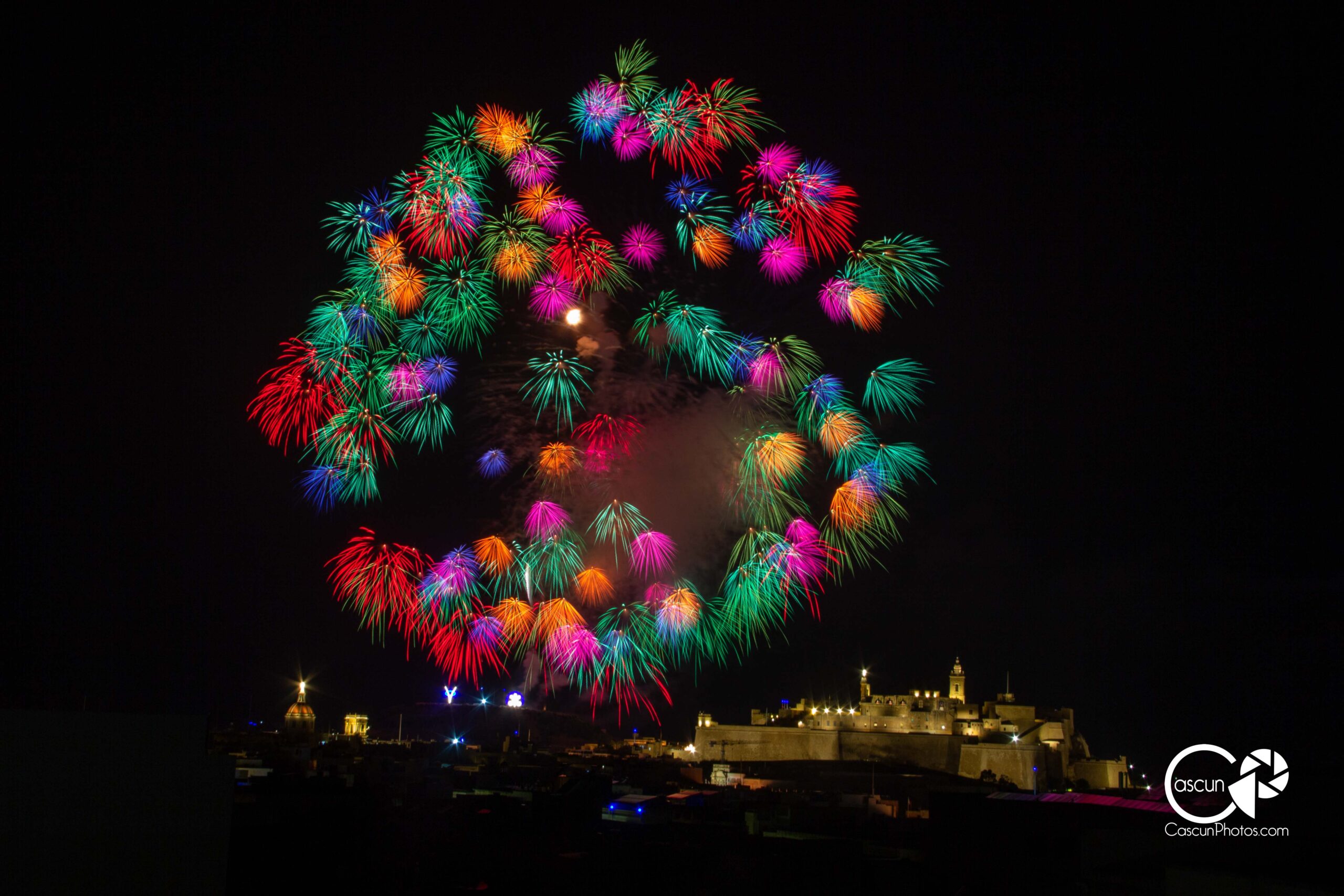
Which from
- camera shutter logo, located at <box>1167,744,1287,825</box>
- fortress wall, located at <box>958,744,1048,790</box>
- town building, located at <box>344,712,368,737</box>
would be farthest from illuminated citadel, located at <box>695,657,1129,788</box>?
camera shutter logo, located at <box>1167,744,1287,825</box>

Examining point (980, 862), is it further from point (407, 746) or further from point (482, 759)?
point (407, 746)

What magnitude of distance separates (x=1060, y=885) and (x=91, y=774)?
16.4 metres

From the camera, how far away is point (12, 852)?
1113cm

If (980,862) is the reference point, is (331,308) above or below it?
above

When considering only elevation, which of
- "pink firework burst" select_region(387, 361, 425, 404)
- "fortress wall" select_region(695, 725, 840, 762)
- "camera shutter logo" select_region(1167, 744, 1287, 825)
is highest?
"pink firework burst" select_region(387, 361, 425, 404)

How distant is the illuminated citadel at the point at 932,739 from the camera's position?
2036 inches

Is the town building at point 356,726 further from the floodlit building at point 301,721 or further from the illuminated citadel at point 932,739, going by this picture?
the illuminated citadel at point 932,739

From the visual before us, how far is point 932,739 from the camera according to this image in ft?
179

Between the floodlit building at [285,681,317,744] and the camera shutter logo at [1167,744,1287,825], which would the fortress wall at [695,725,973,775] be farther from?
the camera shutter logo at [1167,744,1287,825]

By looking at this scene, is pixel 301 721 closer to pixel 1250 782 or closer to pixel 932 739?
pixel 932 739

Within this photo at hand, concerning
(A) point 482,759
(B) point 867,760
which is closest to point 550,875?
(A) point 482,759

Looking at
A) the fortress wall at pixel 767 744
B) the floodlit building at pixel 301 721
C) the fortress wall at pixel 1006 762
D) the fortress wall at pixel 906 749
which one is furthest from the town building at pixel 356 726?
the fortress wall at pixel 1006 762

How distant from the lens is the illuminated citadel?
170 feet

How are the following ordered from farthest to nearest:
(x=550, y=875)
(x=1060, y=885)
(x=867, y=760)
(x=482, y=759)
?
(x=867, y=760), (x=482, y=759), (x=550, y=875), (x=1060, y=885)
